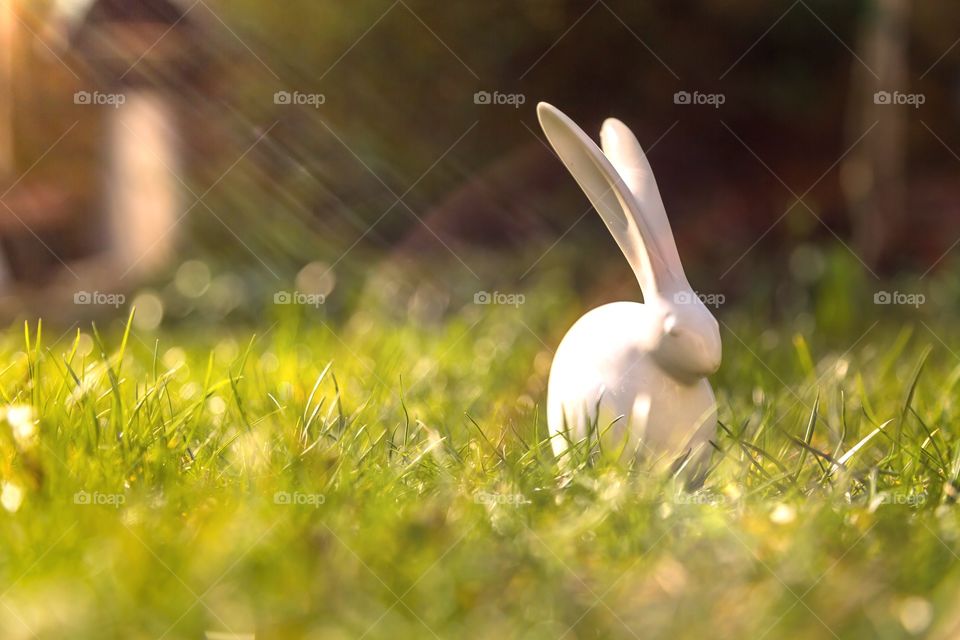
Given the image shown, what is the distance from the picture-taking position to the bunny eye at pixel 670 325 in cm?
188

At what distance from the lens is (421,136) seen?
5.61m

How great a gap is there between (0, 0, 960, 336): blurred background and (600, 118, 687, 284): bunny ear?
267 centimetres

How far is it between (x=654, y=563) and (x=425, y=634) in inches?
14.5

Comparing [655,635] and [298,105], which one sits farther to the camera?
[298,105]

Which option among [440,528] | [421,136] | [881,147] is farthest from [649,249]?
[421,136]

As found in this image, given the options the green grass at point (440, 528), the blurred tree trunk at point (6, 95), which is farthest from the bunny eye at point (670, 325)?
the blurred tree trunk at point (6, 95)

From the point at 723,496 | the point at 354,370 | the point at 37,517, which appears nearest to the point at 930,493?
the point at 723,496

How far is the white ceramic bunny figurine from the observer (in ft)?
6.23

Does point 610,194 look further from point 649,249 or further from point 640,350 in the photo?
point 640,350

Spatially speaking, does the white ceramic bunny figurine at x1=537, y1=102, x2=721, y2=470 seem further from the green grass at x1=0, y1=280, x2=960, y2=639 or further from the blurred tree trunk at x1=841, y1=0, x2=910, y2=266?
the blurred tree trunk at x1=841, y1=0, x2=910, y2=266

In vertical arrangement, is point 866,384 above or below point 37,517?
below

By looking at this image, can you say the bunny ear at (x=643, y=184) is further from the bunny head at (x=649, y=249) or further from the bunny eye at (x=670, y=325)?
the bunny eye at (x=670, y=325)

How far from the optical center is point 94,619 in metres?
1.30

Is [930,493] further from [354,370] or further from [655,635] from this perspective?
[354,370]
